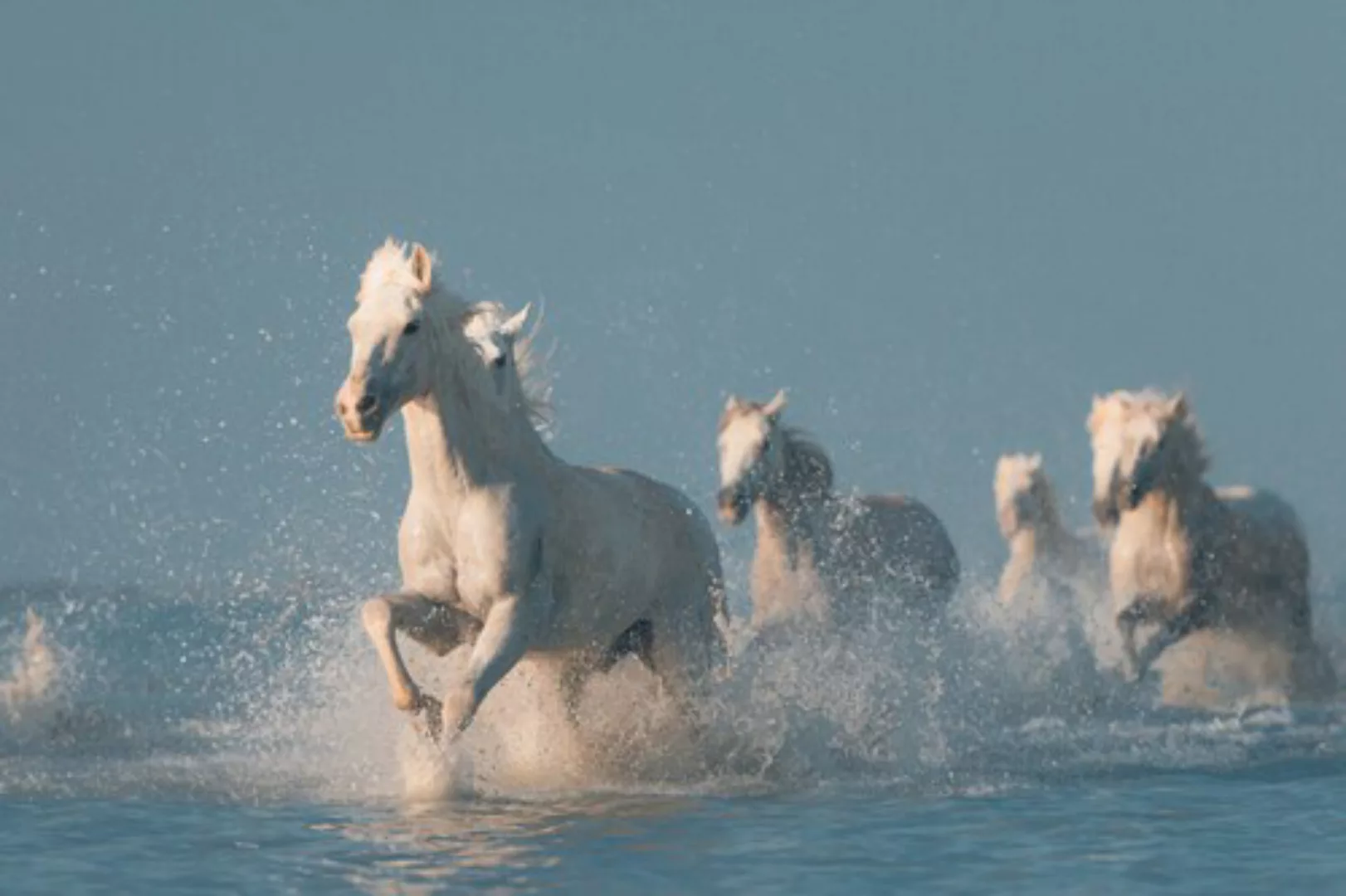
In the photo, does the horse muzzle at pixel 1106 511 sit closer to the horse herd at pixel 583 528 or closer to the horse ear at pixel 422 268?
the horse herd at pixel 583 528

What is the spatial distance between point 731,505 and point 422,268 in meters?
3.95

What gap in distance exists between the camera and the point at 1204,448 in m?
14.8

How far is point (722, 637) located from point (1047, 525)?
742 cm

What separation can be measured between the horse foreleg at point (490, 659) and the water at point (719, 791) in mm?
330

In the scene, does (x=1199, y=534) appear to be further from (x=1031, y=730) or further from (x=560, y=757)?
(x=560, y=757)

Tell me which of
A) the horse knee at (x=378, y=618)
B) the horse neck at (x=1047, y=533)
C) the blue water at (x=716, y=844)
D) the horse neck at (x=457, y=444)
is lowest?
the blue water at (x=716, y=844)

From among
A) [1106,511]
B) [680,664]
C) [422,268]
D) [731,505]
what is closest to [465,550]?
[422,268]

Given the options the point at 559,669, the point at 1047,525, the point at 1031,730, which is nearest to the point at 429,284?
the point at 559,669

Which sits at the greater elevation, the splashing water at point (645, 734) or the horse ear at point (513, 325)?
the horse ear at point (513, 325)

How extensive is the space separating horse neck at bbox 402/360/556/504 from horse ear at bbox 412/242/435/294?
14.0 inches

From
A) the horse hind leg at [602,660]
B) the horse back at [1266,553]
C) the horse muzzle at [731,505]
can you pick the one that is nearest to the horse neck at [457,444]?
the horse hind leg at [602,660]

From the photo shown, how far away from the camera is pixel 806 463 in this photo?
46.9 ft

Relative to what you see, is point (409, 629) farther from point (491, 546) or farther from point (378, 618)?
point (491, 546)

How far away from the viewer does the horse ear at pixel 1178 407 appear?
14.6 metres
